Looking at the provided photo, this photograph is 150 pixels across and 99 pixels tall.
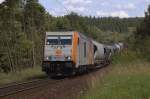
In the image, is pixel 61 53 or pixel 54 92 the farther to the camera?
pixel 61 53

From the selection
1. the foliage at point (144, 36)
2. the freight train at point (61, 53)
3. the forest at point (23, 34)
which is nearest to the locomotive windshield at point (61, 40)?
the freight train at point (61, 53)

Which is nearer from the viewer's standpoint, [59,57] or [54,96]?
[54,96]

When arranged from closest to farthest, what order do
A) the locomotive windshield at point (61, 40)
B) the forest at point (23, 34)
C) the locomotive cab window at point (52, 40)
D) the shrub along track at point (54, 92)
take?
the shrub along track at point (54, 92), the locomotive windshield at point (61, 40), the locomotive cab window at point (52, 40), the forest at point (23, 34)

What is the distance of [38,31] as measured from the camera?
7706cm

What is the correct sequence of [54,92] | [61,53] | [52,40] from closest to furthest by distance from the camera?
[54,92] < [61,53] < [52,40]

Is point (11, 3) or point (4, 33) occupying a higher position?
point (11, 3)

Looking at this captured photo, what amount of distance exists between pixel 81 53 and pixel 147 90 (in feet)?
62.4

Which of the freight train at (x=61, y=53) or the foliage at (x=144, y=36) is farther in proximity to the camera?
the foliage at (x=144, y=36)

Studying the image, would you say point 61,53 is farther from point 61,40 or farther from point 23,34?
point 23,34

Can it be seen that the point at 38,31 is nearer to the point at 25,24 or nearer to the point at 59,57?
the point at 25,24

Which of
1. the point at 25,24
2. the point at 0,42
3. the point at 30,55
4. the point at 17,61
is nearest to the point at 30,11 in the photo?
the point at 25,24

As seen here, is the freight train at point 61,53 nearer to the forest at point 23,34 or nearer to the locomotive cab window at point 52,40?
the locomotive cab window at point 52,40

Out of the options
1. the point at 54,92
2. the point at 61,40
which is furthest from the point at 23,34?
the point at 54,92

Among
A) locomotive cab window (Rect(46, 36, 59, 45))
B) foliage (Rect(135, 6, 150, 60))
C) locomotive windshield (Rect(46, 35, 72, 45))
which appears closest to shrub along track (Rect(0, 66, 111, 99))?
locomotive windshield (Rect(46, 35, 72, 45))
